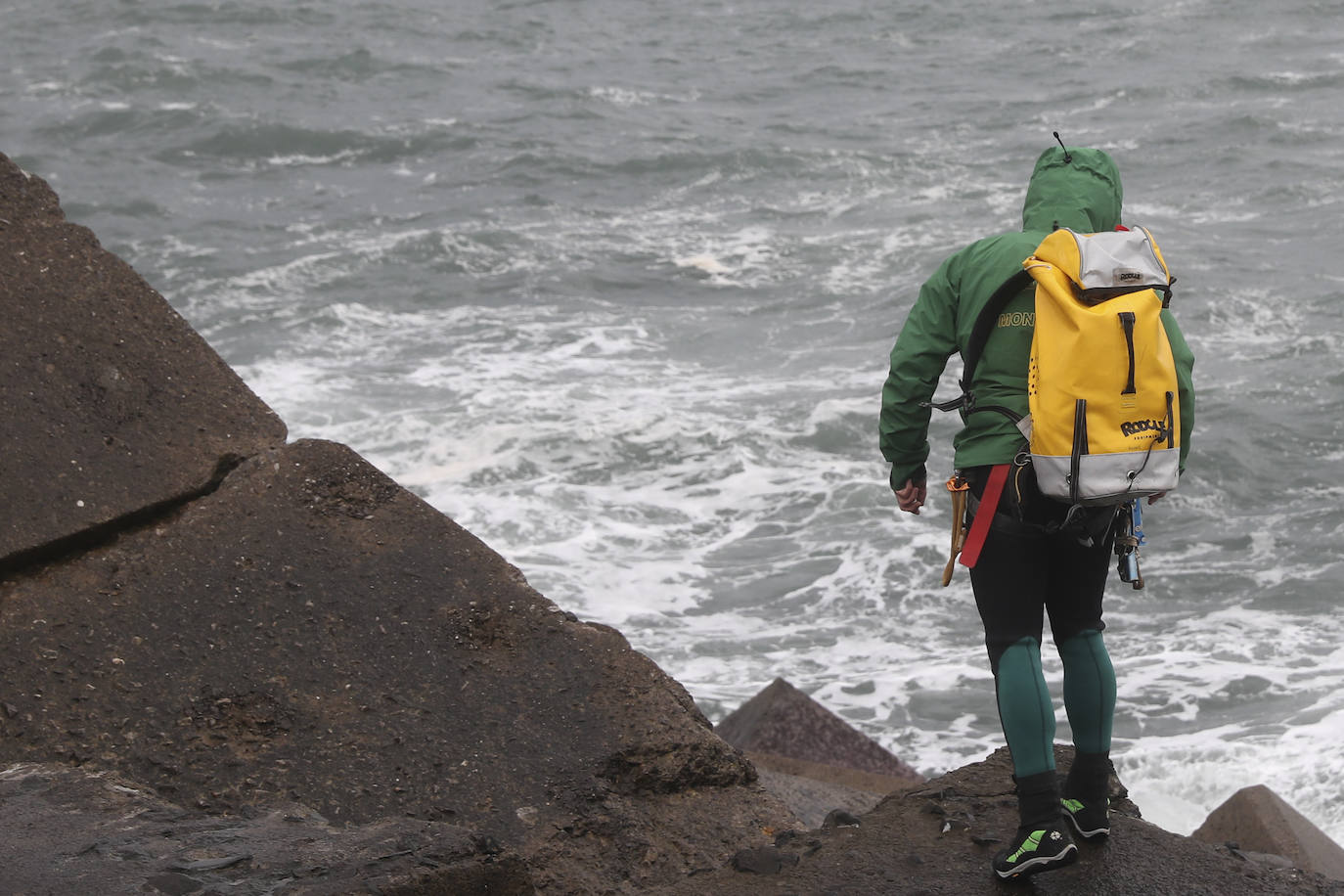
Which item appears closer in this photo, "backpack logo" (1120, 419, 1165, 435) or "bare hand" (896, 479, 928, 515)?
"backpack logo" (1120, 419, 1165, 435)

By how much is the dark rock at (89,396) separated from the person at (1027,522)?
165cm

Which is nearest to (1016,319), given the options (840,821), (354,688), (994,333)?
(994,333)

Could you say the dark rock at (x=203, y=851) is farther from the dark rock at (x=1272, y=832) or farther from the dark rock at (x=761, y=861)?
the dark rock at (x=1272, y=832)

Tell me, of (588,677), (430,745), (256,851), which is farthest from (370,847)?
(588,677)

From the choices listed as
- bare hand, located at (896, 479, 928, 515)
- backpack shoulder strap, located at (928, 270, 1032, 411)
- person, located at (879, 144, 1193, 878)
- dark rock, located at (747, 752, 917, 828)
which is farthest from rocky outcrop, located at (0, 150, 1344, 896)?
dark rock, located at (747, 752, 917, 828)

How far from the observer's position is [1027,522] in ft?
9.46

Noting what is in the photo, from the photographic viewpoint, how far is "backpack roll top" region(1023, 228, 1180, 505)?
272 centimetres

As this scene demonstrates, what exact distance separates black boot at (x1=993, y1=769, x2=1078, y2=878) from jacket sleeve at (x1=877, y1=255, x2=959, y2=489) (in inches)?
26.6

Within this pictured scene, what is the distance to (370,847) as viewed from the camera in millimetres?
2572

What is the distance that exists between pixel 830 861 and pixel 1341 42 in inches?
1036

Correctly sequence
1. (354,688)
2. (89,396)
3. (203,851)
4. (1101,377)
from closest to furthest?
1. (203,851)
2. (1101,377)
3. (354,688)
4. (89,396)

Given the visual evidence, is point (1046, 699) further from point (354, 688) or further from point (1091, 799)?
point (354, 688)

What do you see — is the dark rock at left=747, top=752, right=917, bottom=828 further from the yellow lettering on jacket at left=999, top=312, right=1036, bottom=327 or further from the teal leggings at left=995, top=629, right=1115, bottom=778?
the yellow lettering on jacket at left=999, top=312, right=1036, bottom=327

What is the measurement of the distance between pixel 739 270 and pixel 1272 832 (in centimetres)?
1121
